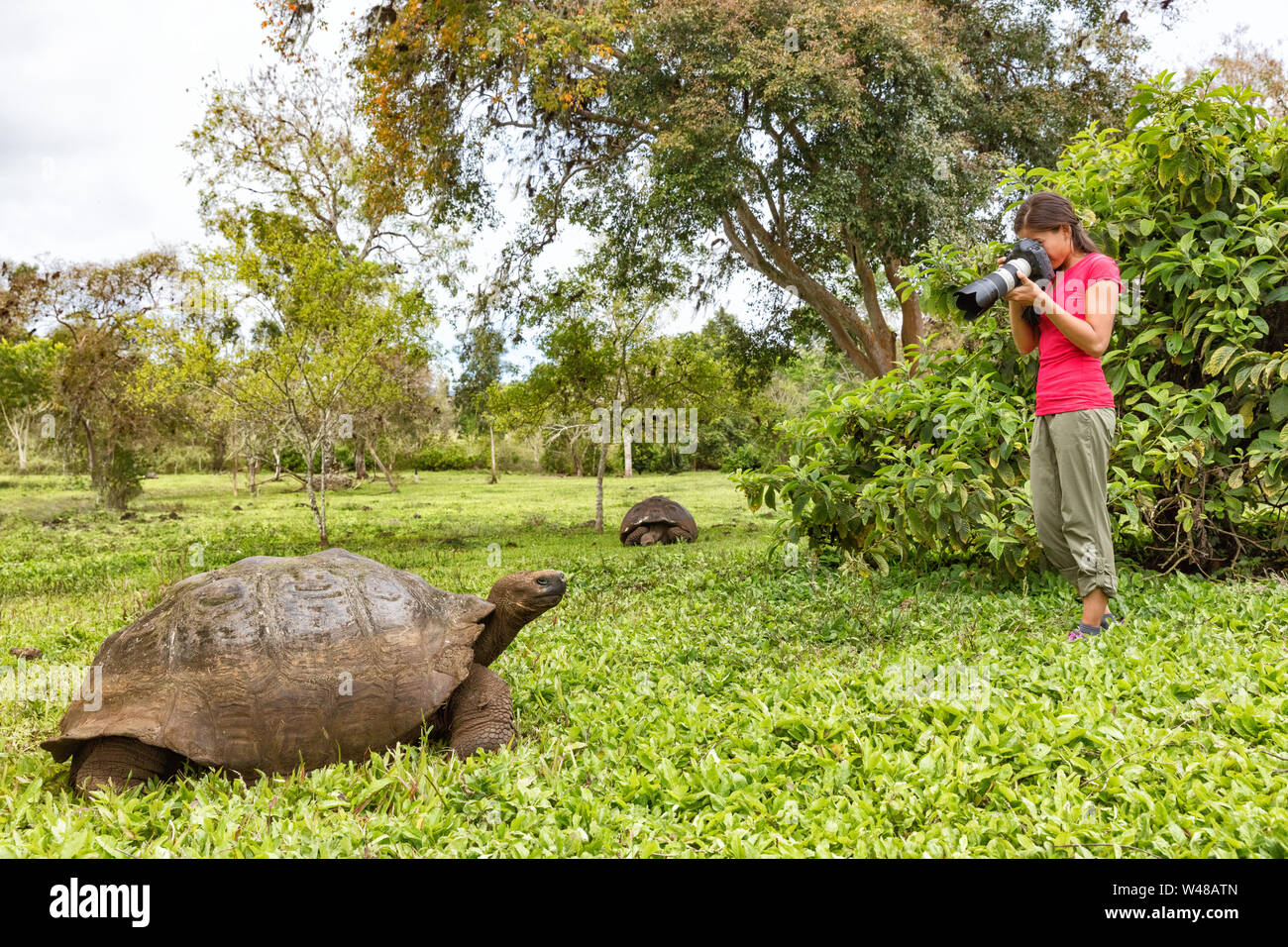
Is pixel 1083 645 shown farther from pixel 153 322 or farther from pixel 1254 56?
pixel 1254 56

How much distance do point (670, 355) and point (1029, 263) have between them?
400 inches

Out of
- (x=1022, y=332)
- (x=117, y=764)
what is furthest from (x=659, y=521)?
(x=117, y=764)

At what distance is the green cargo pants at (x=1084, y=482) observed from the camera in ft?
12.7

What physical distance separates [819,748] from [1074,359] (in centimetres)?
233

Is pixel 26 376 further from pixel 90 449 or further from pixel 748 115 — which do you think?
pixel 748 115

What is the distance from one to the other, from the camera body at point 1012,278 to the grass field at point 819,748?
64.7 inches

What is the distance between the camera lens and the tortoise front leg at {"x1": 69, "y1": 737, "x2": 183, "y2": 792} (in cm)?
304

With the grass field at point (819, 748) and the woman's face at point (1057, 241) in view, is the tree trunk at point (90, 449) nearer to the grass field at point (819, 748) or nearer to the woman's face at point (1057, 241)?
the grass field at point (819, 748)

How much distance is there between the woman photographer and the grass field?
0.48 meters

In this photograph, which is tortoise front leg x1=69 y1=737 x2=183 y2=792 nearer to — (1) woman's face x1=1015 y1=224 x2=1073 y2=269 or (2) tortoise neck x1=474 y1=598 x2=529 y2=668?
(2) tortoise neck x1=474 y1=598 x2=529 y2=668

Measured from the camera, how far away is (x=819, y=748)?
3039 mm
